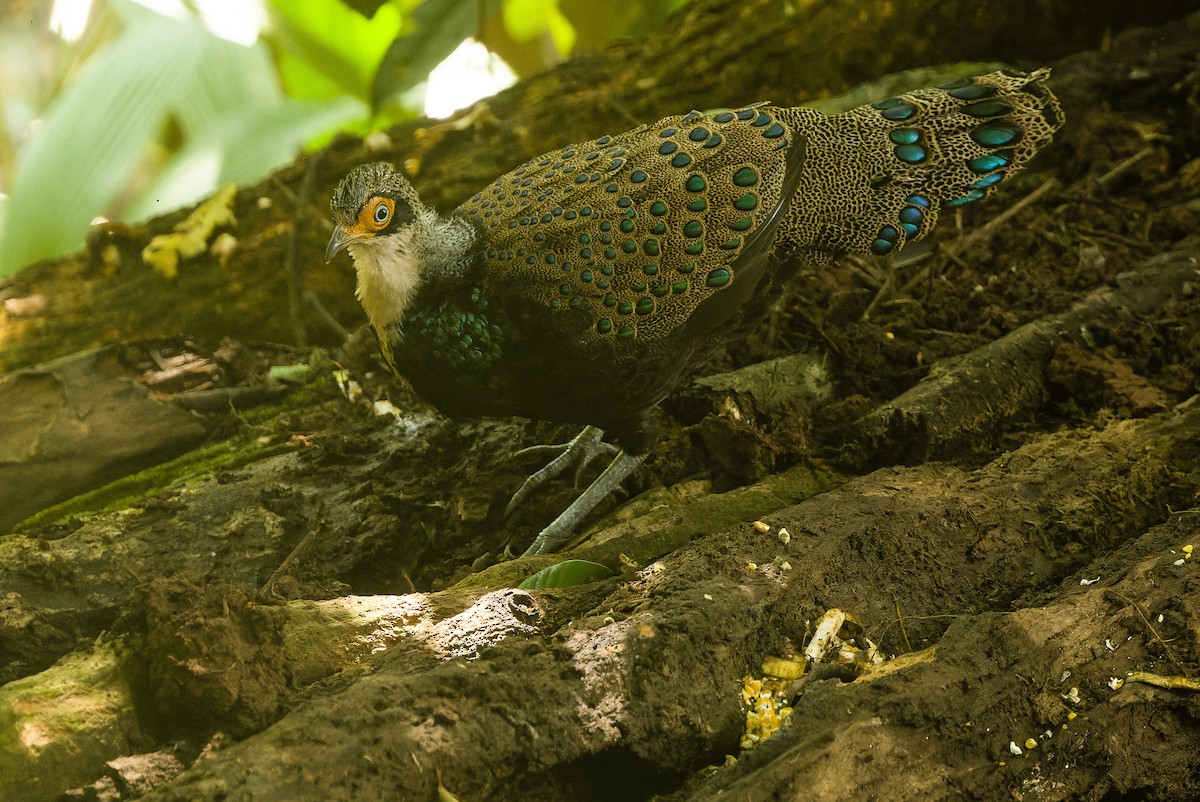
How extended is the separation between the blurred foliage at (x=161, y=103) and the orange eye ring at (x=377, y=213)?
A: 142cm

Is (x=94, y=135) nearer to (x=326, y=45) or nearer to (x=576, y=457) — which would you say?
(x=326, y=45)

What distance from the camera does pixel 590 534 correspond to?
305 cm

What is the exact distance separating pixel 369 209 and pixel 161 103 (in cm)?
222

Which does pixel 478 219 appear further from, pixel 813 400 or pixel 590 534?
pixel 813 400

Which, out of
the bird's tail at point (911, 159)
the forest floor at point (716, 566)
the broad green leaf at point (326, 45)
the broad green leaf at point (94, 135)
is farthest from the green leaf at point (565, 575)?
the broad green leaf at point (94, 135)

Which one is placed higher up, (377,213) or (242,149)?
(242,149)

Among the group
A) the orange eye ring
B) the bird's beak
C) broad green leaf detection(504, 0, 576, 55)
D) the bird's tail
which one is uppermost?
broad green leaf detection(504, 0, 576, 55)

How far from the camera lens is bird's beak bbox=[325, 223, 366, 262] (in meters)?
2.64

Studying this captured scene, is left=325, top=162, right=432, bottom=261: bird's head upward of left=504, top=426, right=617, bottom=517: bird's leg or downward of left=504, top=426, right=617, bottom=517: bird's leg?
upward

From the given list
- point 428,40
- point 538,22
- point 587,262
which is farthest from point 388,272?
point 538,22

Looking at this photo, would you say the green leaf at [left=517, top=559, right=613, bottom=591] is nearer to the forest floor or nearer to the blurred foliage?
the forest floor

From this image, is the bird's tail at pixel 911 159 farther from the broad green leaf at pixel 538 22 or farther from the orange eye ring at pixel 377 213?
the broad green leaf at pixel 538 22

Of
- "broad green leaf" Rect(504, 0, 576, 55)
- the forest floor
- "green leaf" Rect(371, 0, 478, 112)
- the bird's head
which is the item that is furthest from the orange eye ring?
"broad green leaf" Rect(504, 0, 576, 55)

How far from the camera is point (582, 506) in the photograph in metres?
3.11
